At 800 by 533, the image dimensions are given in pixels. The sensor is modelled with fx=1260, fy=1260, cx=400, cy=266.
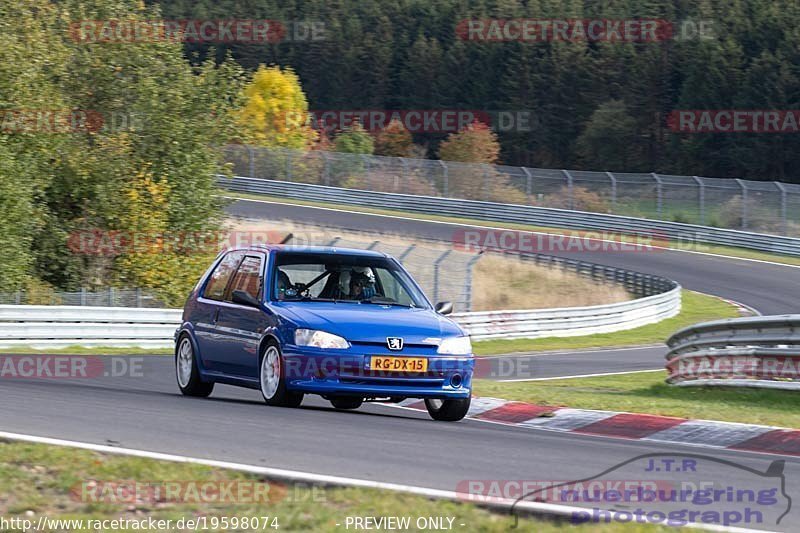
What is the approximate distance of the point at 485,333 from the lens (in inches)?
1112

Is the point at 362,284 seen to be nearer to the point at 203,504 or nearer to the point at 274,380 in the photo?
the point at 274,380

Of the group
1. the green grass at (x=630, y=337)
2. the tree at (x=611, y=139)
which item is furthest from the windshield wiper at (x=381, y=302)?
the tree at (x=611, y=139)

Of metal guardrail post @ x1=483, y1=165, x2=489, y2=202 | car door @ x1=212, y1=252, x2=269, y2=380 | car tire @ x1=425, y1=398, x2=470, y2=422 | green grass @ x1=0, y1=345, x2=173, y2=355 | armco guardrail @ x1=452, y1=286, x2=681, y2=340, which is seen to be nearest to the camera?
car tire @ x1=425, y1=398, x2=470, y2=422

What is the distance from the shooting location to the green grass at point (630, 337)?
27.6m

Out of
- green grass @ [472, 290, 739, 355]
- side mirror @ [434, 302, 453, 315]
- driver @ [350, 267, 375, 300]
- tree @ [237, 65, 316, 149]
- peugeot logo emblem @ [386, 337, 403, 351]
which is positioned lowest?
green grass @ [472, 290, 739, 355]

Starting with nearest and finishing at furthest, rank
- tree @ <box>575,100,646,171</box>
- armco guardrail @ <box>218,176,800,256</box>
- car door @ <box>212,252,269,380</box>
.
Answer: car door @ <box>212,252,269,380</box> < armco guardrail @ <box>218,176,800,256</box> < tree @ <box>575,100,646,171</box>

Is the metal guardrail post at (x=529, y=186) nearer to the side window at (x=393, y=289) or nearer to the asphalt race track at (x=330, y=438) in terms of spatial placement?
the asphalt race track at (x=330, y=438)

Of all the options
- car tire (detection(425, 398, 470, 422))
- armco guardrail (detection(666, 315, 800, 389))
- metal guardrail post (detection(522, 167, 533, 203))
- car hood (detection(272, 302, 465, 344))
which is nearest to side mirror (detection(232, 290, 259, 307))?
car hood (detection(272, 302, 465, 344))

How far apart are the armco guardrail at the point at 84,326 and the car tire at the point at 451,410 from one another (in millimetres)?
12005

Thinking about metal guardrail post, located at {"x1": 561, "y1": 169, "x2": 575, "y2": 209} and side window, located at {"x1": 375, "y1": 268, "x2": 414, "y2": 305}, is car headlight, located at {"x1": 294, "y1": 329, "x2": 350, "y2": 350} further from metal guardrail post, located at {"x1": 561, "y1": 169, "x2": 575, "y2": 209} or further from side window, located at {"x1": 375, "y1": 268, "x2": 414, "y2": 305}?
metal guardrail post, located at {"x1": 561, "y1": 169, "x2": 575, "y2": 209}

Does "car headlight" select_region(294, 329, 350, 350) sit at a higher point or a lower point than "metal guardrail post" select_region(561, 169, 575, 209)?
higher

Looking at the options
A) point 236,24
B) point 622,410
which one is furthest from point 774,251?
point 236,24

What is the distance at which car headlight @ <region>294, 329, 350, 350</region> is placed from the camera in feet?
34.5

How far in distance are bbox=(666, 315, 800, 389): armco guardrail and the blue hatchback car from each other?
4799 mm
